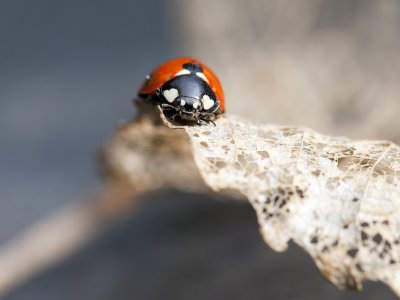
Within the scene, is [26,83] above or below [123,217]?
above

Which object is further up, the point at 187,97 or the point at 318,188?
the point at 187,97

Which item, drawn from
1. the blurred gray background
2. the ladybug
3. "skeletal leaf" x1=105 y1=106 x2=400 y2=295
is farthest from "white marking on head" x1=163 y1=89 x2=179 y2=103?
the blurred gray background

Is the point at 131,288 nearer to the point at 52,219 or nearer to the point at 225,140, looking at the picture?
the point at 52,219

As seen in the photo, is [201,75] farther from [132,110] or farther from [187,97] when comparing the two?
[132,110]

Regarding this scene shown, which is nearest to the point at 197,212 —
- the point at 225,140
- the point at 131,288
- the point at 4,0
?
the point at 131,288

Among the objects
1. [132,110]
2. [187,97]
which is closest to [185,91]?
[187,97]

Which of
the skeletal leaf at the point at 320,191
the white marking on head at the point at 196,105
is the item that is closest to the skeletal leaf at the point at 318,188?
the skeletal leaf at the point at 320,191

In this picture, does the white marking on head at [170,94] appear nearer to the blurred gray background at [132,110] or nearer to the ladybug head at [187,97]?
the ladybug head at [187,97]
